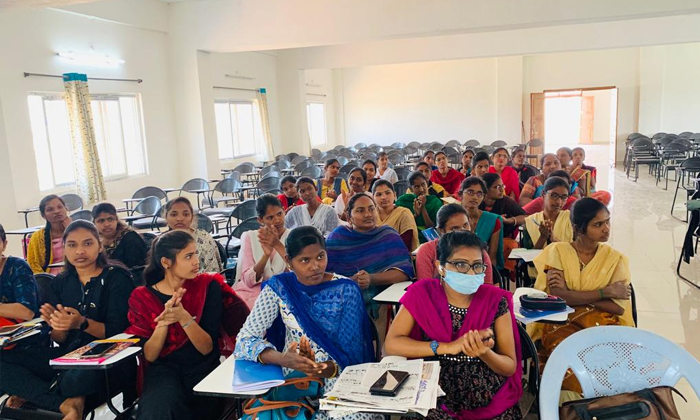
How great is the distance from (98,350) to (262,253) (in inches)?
51.8

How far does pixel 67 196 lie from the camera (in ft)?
21.7

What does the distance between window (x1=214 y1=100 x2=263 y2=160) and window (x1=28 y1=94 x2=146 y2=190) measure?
2.39 metres

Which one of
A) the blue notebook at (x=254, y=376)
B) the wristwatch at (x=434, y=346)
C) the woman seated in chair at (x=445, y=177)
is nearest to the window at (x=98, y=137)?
the woman seated in chair at (x=445, y=177)

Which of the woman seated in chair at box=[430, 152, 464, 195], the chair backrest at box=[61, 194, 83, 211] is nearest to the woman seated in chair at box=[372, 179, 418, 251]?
the woman seated in chair at box=[430, 152, 464, 195]

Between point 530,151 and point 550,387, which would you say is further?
point 530,151

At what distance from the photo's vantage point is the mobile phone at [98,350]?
201 centimetres

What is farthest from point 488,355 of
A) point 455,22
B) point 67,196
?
point 455,22

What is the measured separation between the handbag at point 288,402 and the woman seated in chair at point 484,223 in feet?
5.91

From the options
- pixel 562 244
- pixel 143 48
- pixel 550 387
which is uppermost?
pixel 143 48

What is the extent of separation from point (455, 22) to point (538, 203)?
4491mm

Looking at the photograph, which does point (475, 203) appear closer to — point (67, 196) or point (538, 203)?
point (538, 203)

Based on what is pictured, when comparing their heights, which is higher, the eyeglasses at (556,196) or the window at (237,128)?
the window at (237,128)

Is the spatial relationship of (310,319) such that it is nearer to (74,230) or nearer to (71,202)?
(74,230)

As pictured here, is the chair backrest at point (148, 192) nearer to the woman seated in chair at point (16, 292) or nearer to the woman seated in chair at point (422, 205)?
the woman seated in chair at point (422, 205)
